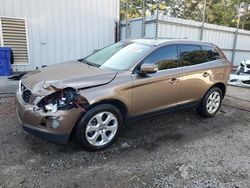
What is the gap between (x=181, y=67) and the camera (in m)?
4.12

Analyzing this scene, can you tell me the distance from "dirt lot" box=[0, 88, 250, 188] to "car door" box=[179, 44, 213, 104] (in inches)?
25.4

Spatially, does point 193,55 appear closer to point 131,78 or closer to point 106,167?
point 131,78

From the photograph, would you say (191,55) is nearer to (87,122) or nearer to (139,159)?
(139,159)

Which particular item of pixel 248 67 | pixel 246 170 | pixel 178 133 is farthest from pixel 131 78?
pixel 248 67

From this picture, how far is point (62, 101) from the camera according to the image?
2.93 metres

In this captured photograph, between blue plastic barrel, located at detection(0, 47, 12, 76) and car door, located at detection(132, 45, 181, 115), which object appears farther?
blue plastic barrel, located at detection(0, 47, 12, 76)

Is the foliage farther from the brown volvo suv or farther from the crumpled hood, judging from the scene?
the crumpled hood

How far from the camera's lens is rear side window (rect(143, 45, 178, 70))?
3771 millimetres

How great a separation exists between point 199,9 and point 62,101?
24833mm

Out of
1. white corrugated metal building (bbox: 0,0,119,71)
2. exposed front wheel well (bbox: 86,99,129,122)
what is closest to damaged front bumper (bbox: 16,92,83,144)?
exposed front wheel well (bbox: 86,99,129,122)

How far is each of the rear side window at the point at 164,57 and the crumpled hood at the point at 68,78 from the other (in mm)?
738

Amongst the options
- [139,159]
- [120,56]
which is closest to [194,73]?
[120,56]

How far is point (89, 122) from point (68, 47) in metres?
6.60

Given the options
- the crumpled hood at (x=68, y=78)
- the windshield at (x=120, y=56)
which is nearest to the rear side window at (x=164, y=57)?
the windshield at (x=120, y=56)
